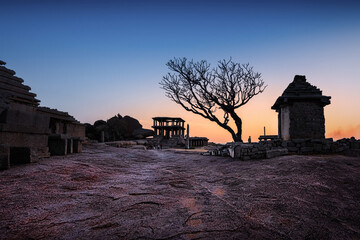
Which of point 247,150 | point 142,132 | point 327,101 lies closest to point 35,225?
point 247,150

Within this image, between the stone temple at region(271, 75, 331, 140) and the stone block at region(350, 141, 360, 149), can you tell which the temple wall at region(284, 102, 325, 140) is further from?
the stone block at region(350, 141, 360, 149)

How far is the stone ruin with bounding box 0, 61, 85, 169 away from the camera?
589 cm

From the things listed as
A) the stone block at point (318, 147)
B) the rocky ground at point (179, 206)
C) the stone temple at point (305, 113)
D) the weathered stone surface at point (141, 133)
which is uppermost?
the stone temple at point (305, 113)

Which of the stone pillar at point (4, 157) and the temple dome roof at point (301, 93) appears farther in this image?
the temple dome roof at point (301, 93)

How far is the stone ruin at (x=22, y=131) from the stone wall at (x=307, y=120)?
1285cm

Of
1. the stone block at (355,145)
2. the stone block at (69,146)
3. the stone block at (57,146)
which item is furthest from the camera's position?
the stone block at (355,145)

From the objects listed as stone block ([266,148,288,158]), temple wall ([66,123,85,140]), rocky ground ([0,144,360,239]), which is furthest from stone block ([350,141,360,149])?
temple wall ([66,123,85,140])

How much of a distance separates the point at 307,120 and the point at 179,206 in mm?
11651

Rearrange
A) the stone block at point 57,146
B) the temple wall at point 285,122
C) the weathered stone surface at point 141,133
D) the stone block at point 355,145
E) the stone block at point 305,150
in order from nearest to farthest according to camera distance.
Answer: the stone block at point 57,146 < the stone block at point 305,150 < the stone block at point 355,145 < the temple wall at point 285,122 < the weathered stone surface at point 141,133

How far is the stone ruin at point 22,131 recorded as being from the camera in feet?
19.3

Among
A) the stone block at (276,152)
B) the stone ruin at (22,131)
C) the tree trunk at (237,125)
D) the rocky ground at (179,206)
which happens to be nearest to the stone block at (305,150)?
the stone block at (276,152)

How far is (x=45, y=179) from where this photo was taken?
4.37 metres

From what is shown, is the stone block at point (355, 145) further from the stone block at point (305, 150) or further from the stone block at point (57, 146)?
the stone block at point (57, 146)

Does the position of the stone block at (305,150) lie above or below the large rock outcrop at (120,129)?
below
